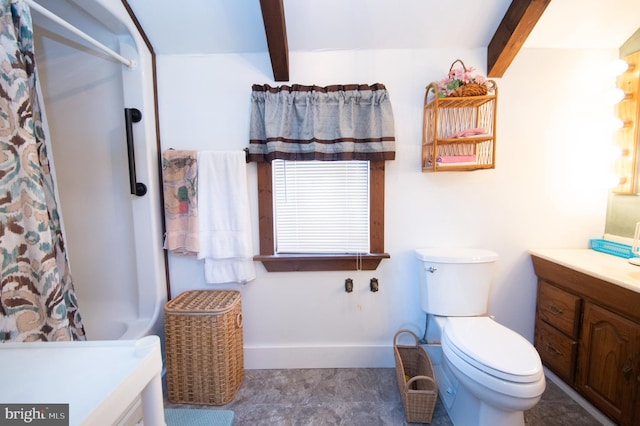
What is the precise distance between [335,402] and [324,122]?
1.67 m

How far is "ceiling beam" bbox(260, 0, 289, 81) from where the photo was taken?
4.15 feet

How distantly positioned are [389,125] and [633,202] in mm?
1550

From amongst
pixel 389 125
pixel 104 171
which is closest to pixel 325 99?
pixel 389 125

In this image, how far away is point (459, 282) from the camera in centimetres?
150

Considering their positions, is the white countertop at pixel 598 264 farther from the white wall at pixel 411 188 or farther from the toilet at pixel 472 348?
the toilet at pixel 472 348

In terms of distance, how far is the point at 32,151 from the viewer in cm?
92

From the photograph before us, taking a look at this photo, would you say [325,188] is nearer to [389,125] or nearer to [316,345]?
[389,125]

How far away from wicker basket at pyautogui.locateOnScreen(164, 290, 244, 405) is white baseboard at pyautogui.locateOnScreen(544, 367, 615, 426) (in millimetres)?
1971

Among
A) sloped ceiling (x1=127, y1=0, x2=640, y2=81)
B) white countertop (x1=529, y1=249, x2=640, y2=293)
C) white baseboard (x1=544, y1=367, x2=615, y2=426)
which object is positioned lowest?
white baseboard (x1=544, y1=367, x2=615, y2=426)

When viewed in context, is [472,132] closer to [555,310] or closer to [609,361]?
[555,310]

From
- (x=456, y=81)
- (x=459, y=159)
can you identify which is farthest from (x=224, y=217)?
(x=456, y=81)

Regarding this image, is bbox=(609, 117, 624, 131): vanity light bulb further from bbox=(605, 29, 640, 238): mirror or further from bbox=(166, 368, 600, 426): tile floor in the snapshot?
bbox=(166, 368, 600, 426): tile floor

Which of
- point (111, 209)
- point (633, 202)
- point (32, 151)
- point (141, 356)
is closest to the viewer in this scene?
point (141, 356)

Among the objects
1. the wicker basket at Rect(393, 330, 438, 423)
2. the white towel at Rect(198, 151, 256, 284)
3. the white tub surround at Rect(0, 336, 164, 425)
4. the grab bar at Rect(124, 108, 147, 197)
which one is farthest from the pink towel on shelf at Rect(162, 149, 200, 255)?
the wicker basket at Rect(393, 330, 438, 423)
